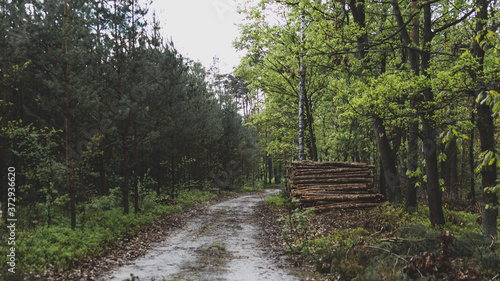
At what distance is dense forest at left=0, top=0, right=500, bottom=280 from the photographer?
7344mm

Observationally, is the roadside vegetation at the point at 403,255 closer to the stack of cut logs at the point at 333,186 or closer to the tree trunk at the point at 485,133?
the tree trunk at the point at 485,133

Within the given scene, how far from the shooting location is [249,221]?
492 inches

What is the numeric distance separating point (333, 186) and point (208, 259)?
27.5ft

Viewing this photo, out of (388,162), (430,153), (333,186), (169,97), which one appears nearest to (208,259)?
(430,153)

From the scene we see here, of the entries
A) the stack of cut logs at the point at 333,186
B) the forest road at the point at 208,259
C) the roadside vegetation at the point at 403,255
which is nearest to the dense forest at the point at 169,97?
the stack of cut logs at the point at 333,186

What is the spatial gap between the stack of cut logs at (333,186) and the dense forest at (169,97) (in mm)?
1054

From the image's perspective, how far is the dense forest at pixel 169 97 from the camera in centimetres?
734

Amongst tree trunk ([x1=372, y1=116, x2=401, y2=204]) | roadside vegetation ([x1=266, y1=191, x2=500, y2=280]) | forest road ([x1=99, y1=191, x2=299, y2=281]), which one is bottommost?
forest road ([x1=99, y1=191, x2=299, y2=281])

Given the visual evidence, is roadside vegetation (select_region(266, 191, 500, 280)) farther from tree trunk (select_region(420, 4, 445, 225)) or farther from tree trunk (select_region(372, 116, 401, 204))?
tree trunk (select_region(372, 116, 401, 204))

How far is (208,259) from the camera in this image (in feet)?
22.5

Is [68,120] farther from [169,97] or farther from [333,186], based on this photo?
[333,186]

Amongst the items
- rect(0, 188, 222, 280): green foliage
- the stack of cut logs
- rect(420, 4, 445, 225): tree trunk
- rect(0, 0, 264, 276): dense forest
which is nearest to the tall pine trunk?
rect(420, 4, 445, 225): tree trunk

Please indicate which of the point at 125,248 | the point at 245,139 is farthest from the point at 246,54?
the point at 245,139

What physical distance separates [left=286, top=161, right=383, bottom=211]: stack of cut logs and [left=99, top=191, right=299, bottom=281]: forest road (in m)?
3.53
